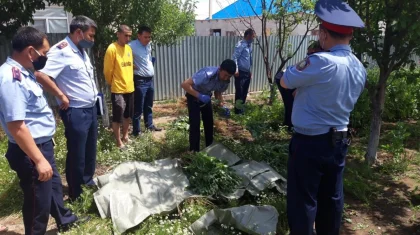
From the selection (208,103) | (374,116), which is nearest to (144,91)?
(208,103)

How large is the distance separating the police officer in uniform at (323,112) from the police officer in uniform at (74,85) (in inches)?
74.8

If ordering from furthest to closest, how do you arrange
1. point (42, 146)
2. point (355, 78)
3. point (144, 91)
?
point (144, 91) < point (42, 146) < point (355, 78)

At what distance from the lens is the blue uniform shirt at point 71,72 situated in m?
3.00

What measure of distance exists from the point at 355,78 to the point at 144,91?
149 inches

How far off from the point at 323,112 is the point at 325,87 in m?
0.17

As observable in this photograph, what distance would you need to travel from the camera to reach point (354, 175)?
407 centimetres

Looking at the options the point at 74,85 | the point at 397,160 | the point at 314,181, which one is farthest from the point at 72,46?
the point at 397,160

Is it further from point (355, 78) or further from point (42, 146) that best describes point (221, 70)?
point (42, 146)

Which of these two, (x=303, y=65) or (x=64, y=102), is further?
(x=64, y=102)

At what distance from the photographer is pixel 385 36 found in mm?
3842

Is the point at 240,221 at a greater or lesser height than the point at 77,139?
lesser

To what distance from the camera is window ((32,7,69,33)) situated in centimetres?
1102

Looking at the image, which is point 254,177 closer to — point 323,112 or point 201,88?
point 201,88

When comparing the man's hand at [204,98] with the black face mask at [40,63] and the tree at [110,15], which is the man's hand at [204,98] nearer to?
the black face mask at [40,63]
